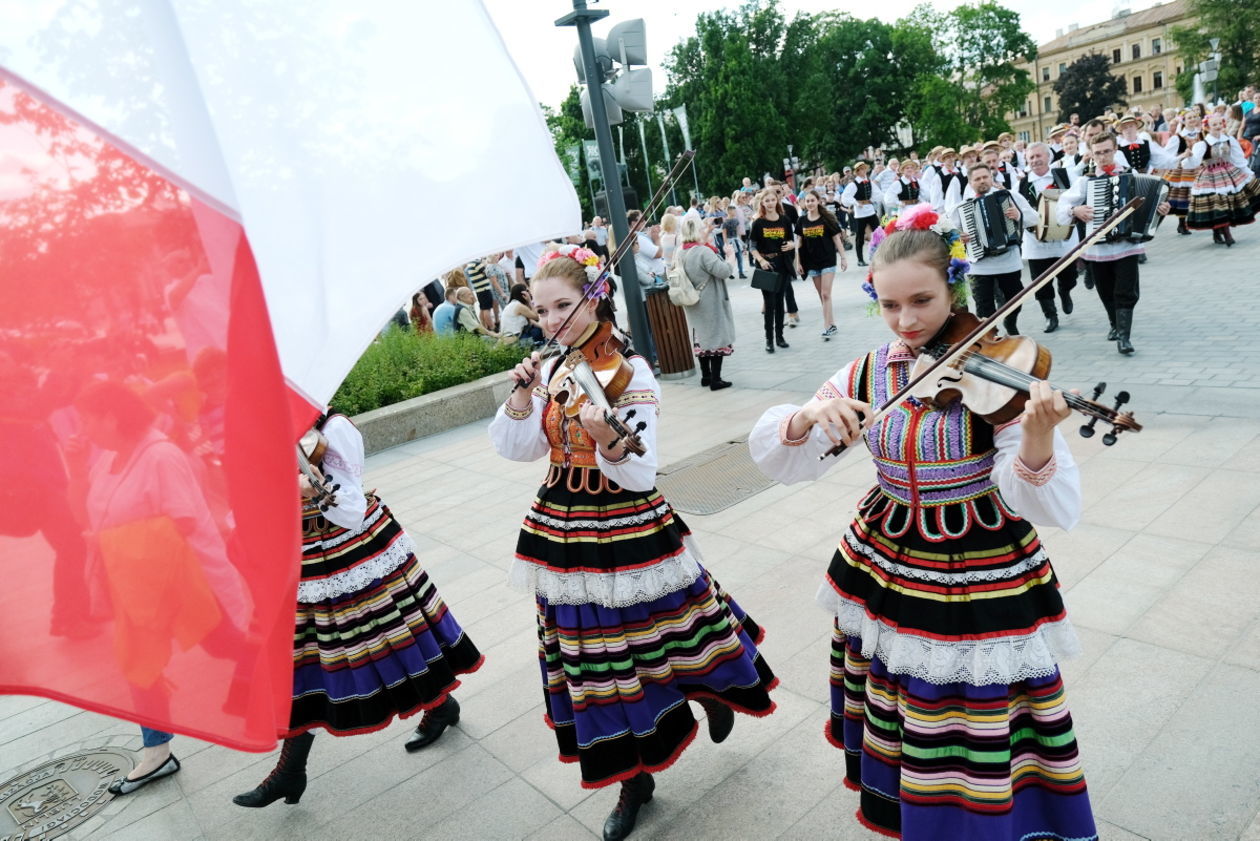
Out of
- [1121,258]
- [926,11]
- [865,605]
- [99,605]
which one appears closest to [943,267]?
[865,605]

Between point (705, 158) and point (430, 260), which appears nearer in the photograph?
point (430, 260)

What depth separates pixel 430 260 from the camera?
167 cm

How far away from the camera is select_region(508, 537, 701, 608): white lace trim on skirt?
3.10 meters

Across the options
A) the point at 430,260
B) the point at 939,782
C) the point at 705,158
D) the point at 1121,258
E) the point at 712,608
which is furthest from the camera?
the point at 705,158

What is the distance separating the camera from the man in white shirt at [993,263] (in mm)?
8711

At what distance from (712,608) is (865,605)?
0.91 m

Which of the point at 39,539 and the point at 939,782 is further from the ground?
the point at 39,539

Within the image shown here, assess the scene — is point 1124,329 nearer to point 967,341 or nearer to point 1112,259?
point 1112,259

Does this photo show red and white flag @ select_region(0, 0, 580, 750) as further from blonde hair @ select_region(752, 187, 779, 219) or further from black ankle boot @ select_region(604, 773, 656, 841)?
blonde hair @ select_region(752, 187, 779, 219)

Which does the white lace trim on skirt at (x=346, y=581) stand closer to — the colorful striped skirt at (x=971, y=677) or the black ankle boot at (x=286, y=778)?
the black ankle boot at (x=286, y=778)

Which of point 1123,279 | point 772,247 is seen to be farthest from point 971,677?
point 772,247

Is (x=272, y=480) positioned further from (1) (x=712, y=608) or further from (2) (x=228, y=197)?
(1) (x=712, y=608)

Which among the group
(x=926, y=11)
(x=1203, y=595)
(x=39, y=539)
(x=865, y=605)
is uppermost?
(x=926, y=11)

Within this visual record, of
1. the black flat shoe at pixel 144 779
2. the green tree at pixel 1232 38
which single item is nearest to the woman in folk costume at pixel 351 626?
the black flat shoe at pixel 144 779
